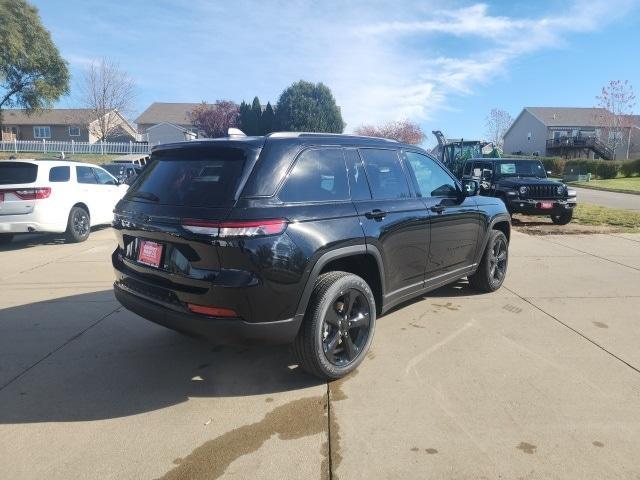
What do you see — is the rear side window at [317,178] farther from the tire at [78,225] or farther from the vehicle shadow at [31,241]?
the vehicle shadow at [31,241]

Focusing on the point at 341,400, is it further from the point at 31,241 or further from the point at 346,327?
the point at 31,241

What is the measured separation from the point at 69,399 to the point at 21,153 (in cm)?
3793

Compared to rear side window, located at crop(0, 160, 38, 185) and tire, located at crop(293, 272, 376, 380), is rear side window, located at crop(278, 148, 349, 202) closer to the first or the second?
tire, located at crop(293, 272, 376, 380)

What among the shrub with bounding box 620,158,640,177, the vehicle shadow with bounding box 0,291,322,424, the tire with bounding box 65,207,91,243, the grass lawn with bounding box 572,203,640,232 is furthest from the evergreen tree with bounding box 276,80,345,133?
the vehicle shadow with bounding box 0,291,322,424

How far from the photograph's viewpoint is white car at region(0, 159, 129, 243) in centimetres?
817

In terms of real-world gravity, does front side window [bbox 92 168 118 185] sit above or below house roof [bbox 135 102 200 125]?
below

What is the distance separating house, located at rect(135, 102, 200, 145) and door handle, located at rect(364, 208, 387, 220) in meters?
57.3

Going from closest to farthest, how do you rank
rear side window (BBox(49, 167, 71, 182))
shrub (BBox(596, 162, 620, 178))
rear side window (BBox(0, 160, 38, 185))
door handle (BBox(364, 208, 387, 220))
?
1. door handle (BBox(364, 208, 387, 220))
2. rear side window (BBox(0, 160, 38, 185))
3. rear side window (BBox(49, 167, 71, 182))
4. shrub (BBox(596, 162, 620, 178))

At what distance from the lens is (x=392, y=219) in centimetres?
395

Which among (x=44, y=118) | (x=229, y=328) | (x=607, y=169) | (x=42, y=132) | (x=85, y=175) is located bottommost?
(x=229, y=328)

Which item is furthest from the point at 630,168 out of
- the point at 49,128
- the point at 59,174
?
the point at 49,128

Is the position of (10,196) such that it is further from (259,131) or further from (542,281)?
(259,131)

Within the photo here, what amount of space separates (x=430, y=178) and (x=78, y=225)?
7.41 metres

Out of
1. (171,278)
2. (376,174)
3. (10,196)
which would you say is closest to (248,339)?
(171,278)
